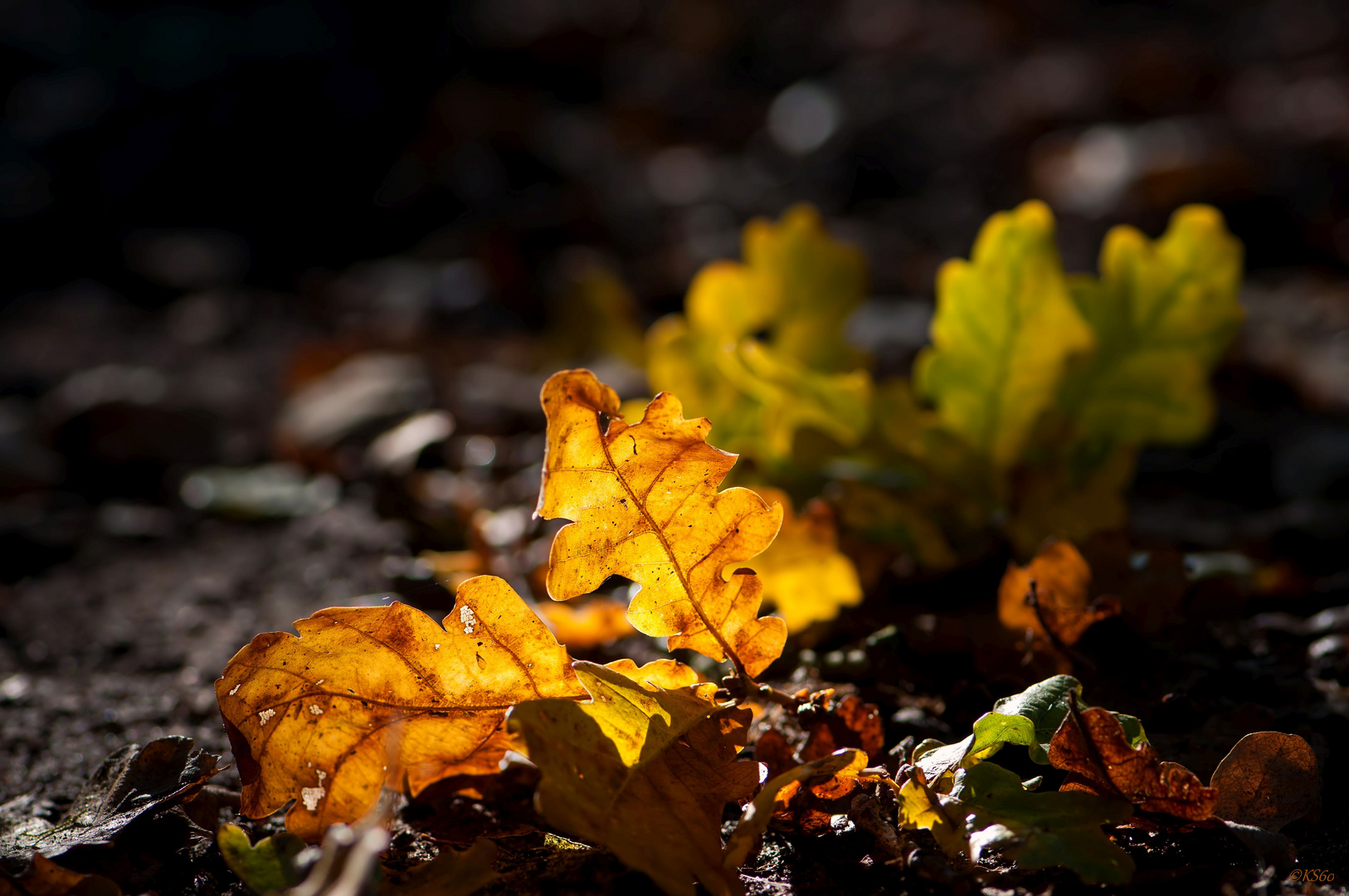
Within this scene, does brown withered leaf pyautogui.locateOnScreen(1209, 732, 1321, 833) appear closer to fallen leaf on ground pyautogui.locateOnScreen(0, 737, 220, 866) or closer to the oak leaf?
A: the oak leaf

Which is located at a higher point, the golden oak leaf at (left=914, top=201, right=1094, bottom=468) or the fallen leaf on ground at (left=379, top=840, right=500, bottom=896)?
the golden oak leaf at (left=914, top=201, right=1094, bottom=468)

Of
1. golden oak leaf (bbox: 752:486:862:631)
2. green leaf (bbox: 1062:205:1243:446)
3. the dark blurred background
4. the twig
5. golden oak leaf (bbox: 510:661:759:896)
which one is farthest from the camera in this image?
the dark blurred background

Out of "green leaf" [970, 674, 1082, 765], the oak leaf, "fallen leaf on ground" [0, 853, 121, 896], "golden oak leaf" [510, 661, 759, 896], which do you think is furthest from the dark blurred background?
"fallen leaf on ground" [0, 853, 121, 896]

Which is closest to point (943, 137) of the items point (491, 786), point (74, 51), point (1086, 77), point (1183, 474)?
point (1086, 77)

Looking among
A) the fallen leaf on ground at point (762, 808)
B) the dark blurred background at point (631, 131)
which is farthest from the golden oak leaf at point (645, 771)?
the dark blurred background at point (631, 131)

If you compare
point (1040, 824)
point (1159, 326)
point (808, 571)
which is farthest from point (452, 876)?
point (1159, 326)

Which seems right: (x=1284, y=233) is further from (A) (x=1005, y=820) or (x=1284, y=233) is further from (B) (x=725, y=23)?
(B) (x=725, y=23)

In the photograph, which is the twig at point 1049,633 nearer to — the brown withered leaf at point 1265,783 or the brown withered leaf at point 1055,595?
the brown withered leaf at point 1055,595
